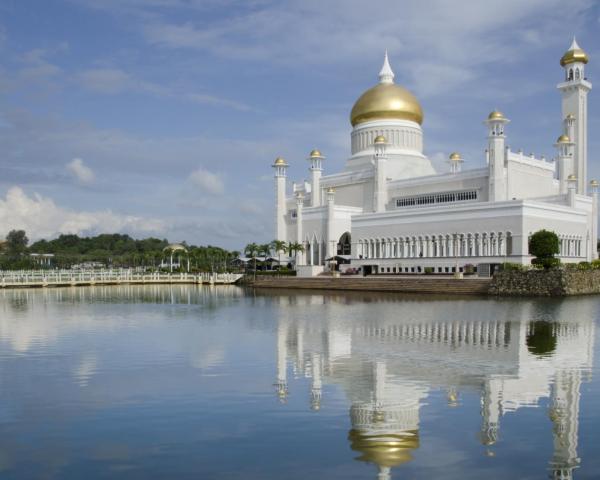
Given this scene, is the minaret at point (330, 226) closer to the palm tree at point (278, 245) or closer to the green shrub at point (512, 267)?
the palm tree at point (278, 245)

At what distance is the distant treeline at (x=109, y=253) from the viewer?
254 feet

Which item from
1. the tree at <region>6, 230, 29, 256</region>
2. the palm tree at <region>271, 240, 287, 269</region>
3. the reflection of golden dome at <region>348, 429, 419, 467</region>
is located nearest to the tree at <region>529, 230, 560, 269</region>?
the palm tree at <region>271, 240, 287, 269</region>

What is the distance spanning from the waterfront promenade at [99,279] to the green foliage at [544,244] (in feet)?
93.1

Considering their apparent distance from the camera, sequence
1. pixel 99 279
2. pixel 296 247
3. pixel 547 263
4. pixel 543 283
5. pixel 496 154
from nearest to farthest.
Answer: pixel 543 283 < pixel 547 263 < pixel 496 154 < pixel 99 279 < pixel 296 247

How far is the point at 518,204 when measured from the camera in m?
43.6

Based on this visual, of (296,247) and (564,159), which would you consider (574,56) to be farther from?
(296,247)

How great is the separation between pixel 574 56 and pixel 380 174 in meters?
18.6

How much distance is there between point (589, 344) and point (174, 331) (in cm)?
1169

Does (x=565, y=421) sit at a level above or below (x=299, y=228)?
below

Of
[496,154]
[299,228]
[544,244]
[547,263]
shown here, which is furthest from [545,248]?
[299,228]

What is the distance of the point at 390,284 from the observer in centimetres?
4422

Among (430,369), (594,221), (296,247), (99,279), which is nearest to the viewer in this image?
(430,369)

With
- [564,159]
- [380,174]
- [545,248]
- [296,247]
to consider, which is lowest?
[545,248]

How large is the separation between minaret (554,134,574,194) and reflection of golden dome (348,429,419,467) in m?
49.1
